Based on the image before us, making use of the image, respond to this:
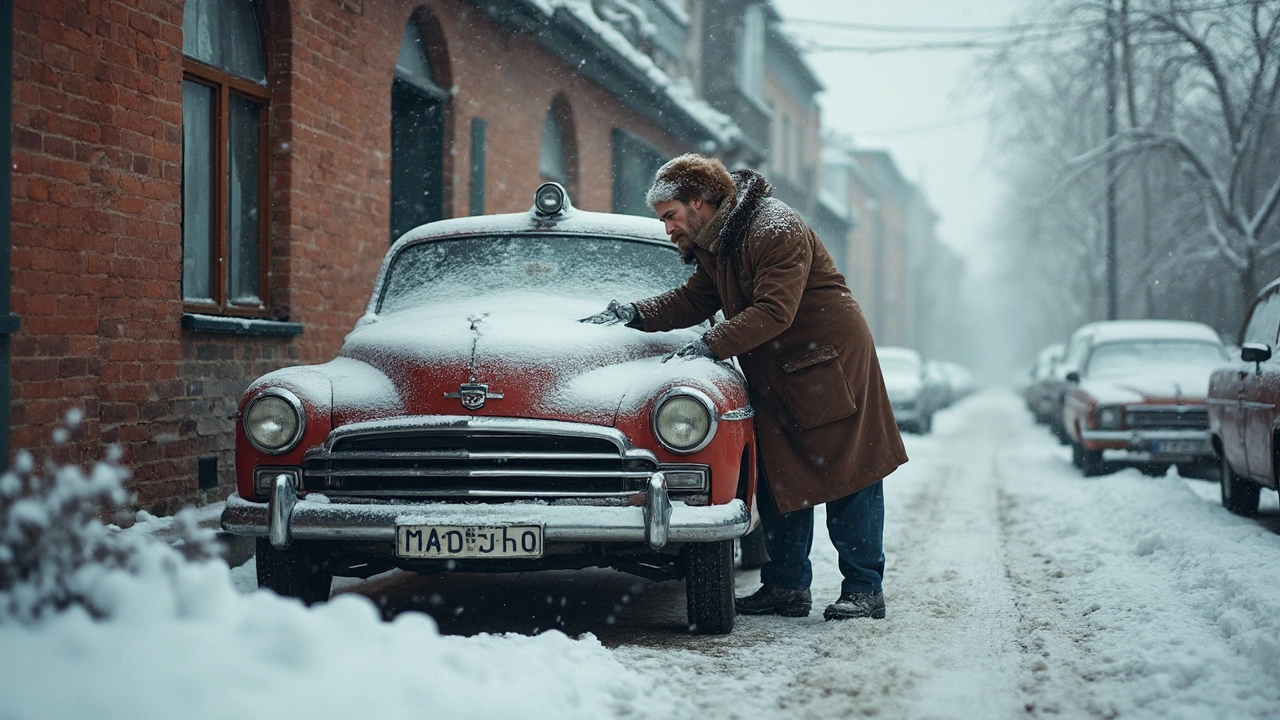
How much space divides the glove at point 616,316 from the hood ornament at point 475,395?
31.7 inches

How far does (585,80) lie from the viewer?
45.7ft

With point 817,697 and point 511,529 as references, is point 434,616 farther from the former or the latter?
point 817,697

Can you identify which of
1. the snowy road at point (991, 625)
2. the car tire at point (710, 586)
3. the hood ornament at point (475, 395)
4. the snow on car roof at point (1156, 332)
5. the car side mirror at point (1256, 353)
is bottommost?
the snowy road at point (991, 625)

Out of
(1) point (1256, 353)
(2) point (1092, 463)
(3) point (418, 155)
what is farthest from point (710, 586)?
(2) point (1092, 463)

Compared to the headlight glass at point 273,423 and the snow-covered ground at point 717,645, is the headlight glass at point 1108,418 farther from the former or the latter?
the headlight glass at point 273,423

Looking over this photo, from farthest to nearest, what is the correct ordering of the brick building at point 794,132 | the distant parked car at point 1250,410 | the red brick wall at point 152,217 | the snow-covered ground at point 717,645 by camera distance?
the brick building at point 794,132, the distant parked car at point 1250,410, the red brick wall at point 152,217, the snow-covered ground at point 717,645

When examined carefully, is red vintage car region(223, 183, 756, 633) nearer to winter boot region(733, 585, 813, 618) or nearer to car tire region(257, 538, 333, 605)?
car tire region(257, 538, 333, 605)

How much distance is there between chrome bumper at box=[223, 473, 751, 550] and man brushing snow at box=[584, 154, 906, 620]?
2.50 ft

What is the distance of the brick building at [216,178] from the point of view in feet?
17.8

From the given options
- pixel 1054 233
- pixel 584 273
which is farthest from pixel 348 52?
pixel 1054 233

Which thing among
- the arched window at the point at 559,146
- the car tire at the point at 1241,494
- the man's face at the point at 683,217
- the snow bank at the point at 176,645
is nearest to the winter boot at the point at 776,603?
the man's face at the point at 683,217

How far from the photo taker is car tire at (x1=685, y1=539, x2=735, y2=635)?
14.9 feet

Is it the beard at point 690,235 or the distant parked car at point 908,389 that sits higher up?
the beard at point 690,235

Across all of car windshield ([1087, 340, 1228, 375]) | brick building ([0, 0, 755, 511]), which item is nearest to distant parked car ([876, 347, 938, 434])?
car windshield ([1087, 340, 1228, 375])
